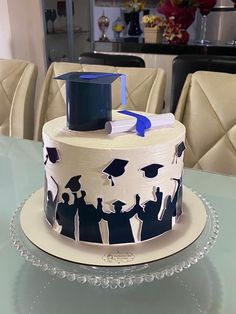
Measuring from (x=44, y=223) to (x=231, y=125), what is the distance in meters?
0.79

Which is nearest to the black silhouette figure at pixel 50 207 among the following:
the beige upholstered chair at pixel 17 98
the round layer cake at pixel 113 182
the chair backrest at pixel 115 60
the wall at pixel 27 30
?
the round layer cake at pixel 113 182

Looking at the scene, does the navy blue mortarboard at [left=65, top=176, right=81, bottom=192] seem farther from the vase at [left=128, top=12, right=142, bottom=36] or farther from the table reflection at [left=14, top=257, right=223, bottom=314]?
the vase at [left=128, top=12, right=142, bottom=36]

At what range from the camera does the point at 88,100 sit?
23.6 inches

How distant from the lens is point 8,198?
92 centimetres


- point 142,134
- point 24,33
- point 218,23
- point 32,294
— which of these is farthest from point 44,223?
point 218,23

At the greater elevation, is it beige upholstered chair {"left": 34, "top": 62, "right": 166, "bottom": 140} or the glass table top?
beige upholstered chair {"left": 34, "top": 62, "right": 166, "bottom": 140}

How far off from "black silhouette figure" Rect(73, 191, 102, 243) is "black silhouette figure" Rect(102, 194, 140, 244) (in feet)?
0.05

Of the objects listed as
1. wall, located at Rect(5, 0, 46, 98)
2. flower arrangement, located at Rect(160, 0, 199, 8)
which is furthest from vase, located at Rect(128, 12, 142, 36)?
flower arrangement, located at Rect(160, 0, 199, 8)

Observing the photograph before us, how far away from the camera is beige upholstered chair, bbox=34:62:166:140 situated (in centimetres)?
142

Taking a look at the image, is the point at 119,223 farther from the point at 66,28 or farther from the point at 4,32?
the point at 66,28

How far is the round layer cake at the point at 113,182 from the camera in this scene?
1.87 feet

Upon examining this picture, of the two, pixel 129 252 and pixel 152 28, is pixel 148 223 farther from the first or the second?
pixel 152 28

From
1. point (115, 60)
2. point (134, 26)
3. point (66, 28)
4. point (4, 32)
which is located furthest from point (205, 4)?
point (4, 32)

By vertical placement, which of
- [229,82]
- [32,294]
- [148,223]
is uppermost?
[229,82]
